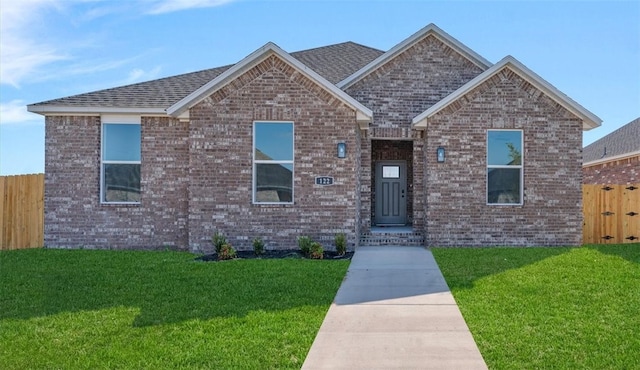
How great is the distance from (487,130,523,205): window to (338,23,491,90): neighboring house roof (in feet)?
8.68

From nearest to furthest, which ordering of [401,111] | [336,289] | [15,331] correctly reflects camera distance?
[15,331] < [336,289] < [401,111]

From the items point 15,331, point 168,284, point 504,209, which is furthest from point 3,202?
point 504,209

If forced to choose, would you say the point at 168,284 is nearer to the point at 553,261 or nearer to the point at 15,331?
the point at 15,331

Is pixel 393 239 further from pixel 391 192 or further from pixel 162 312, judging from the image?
pixel 162 312

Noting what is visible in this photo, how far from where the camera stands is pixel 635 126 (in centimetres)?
2105

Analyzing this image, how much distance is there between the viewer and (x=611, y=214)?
13391mm

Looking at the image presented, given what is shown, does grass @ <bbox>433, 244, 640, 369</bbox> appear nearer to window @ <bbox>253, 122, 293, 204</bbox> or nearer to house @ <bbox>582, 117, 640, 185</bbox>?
window @ <bbox>253, 122, 293, 204</bbox>

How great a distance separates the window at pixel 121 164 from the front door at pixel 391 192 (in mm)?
7061

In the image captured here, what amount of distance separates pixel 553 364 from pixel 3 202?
13141 millimetres

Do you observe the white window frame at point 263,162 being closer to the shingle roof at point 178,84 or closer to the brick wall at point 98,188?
the brick wall at point 98,188

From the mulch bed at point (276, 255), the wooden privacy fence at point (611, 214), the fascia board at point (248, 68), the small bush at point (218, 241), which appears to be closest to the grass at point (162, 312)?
the mulch bed at point (276, 255)

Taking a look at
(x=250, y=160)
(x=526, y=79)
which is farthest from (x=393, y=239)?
(x=526, y=79)

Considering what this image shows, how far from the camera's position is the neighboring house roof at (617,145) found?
1844 centimetres

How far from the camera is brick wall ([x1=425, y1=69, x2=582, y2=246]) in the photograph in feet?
38.8
